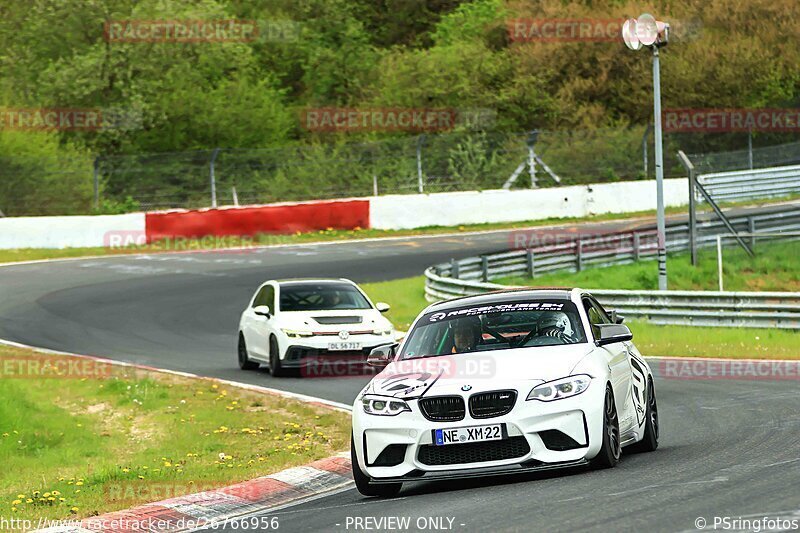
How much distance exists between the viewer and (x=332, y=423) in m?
14.9

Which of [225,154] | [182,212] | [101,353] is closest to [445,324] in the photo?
[101,353]

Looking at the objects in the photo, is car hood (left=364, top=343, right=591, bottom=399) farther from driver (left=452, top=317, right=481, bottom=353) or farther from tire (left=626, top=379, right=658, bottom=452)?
tire (left=626, top=379, right=658, bottom=452)

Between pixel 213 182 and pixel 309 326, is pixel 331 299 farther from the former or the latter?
pixel 213 182

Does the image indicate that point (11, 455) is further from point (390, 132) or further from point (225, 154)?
point (390, 132)

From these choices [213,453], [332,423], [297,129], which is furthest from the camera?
[297,129]

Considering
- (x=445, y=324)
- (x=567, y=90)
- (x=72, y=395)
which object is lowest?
(x=72, y=395)

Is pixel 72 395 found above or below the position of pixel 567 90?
below

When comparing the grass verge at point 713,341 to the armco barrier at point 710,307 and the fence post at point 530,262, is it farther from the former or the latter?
the fence post at point 530,262

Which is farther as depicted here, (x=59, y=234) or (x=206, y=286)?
(x=59, y=234)

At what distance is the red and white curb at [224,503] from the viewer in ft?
30.1

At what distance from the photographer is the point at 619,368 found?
10703 mm

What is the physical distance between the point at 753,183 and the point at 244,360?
92.2 ft

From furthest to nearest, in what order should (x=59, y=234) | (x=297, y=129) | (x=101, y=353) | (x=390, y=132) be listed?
(x=297, y=129), (x=390, y=132), (x=59, y=234), (x=101, y=353)

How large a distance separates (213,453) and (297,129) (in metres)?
46.1
